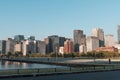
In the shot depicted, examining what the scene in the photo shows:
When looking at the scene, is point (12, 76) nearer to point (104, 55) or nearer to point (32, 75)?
point (32, 75)

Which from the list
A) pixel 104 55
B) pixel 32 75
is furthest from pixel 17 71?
pixel 104 55

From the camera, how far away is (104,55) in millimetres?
184250

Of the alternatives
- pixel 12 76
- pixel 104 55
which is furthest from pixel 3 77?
pixel 104 55

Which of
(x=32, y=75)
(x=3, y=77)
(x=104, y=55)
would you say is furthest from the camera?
(x=104, y=55)

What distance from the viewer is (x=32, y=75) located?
30.9 metres

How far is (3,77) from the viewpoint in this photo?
28.3 m

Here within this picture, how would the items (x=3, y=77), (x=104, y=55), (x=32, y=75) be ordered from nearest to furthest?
(x=3, y=77) → (x=32, y=75) → (x=104, y=55)

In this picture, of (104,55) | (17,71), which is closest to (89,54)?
(104,55)

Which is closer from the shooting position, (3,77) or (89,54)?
(3,77)

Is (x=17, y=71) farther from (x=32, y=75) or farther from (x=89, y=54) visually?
(x=89, y=54)

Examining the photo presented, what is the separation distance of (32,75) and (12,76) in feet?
8.82

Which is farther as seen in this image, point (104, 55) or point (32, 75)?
point (104, 55)

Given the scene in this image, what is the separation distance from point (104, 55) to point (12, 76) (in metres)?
159

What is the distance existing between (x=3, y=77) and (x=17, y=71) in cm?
447
